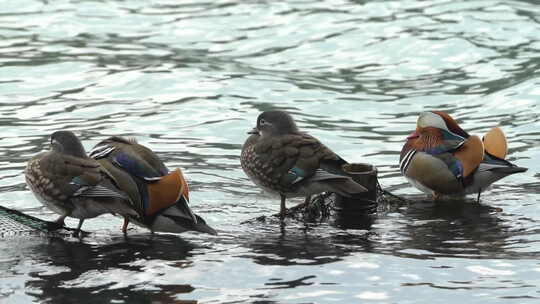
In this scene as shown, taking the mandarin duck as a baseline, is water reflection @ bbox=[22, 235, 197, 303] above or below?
below

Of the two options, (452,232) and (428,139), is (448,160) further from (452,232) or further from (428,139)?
(452,232)

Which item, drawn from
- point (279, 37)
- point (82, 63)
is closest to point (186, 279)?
point (82, 63)

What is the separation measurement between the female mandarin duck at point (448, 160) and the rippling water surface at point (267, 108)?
0.21 m

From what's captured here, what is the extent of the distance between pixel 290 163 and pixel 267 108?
6655 millimetres

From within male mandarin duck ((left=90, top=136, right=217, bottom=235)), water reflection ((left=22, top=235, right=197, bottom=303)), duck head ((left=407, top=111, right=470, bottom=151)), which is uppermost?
duck head ((left=407, top=111, right=470, bottom=151))

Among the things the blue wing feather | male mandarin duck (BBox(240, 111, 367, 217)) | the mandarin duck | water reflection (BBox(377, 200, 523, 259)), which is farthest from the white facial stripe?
the mandarin duck

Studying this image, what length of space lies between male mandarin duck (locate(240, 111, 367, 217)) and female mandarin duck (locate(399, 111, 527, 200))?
1.13 m

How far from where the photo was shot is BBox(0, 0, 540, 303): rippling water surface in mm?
7453

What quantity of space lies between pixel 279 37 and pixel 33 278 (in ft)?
42.6

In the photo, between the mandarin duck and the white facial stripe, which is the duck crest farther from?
the mandarin duck

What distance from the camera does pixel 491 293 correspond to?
7.06 m

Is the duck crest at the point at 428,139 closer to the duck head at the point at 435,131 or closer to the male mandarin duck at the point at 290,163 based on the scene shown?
the duck head at the point at 435,131

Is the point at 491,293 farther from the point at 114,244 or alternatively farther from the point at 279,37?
the point at 279,37

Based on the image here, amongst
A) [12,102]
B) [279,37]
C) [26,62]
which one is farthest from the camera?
[279,37]
